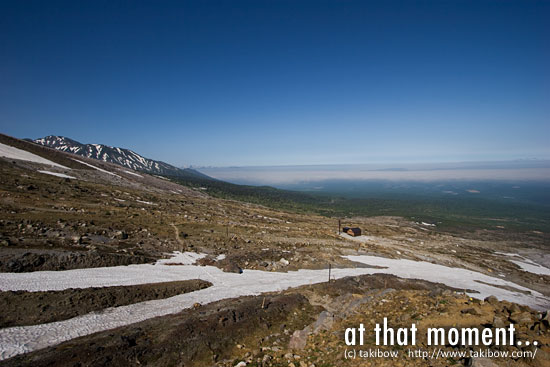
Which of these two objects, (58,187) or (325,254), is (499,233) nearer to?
(325,254)

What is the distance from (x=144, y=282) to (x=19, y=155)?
80.0 metres

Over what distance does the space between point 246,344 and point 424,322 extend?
9.57 meters

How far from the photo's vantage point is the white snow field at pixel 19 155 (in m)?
65.1

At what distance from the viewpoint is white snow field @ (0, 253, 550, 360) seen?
1253 cm

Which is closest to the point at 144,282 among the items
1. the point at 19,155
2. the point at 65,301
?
the point at 65,301

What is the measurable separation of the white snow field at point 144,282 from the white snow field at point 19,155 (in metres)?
69.8

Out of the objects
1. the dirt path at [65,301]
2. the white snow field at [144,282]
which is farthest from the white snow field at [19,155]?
the dirt path at [65,301]

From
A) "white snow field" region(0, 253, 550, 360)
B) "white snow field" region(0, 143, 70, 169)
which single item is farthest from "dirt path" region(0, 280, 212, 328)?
"white snow field" region(0, 143, 70, 169)

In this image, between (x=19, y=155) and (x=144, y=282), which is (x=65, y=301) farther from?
(x=19, y=155)

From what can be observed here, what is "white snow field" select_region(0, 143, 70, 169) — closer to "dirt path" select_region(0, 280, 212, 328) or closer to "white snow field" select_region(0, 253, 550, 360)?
"white snow field" select_region(0, 253, 550, 360)

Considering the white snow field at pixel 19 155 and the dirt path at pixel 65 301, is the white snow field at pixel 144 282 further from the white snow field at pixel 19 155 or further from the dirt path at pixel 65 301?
the white snow field at pixel 19 155

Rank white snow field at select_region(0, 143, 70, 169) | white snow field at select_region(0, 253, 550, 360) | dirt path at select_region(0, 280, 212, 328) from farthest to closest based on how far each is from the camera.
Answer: white snow field at select_region(0, 143, 70, 169) < dirt path at select_region(0, 280, 212, 328) < white snow field at select_region(0, 253, 550, 360)

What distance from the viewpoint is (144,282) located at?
20.6 meters

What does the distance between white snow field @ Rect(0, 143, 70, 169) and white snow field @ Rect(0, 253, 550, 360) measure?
6982 centimetres
